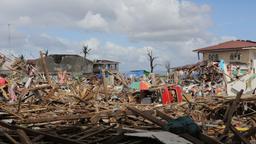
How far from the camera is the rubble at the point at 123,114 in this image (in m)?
8.08

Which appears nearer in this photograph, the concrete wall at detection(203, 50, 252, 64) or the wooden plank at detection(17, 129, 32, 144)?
the wooden plank at detection(17, 129, 32, 144)

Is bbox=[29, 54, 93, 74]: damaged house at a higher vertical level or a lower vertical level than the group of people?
higher

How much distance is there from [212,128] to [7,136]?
6.37 meters

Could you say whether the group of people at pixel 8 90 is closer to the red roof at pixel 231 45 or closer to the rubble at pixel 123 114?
the rubble at pixel 123 114

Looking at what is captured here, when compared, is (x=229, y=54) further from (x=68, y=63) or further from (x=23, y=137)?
(x=23, y=137)

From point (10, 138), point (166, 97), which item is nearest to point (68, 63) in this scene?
point (166, 97)

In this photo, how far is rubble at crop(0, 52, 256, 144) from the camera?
318 inches

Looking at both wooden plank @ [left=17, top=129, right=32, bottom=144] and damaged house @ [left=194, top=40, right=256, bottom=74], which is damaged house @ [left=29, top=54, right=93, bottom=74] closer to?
damaged house @ [left=194, top=40, right=256, bottom=74]

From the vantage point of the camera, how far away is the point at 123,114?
12.3 metres

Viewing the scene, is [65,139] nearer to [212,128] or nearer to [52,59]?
[212,128]

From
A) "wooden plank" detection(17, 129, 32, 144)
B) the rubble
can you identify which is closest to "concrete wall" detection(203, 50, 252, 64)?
the rubble

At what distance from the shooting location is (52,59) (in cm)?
6044

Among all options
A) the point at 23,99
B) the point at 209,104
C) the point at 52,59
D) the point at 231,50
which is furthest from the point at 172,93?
the point at 231,50

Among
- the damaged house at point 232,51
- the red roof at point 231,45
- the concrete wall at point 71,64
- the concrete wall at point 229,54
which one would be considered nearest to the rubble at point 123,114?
the concrete wall at point 71,64
